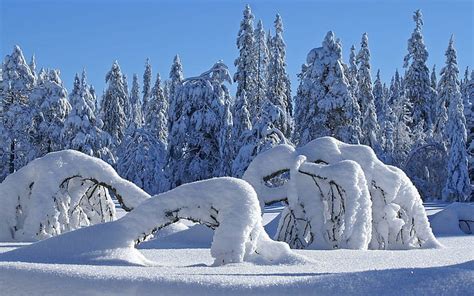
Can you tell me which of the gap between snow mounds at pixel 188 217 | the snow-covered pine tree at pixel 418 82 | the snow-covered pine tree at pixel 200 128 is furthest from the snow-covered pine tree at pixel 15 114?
the snow-covered pine tree at pixel 418 82

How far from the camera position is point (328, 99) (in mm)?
32438

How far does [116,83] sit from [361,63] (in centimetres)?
2253

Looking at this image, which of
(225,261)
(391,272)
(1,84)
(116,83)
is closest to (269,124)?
(1,84)

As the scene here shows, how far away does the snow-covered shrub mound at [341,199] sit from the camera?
1095 centimetres

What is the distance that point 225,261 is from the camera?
24.6ft

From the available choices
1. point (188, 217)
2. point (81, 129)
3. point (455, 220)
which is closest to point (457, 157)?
point (455, 220)

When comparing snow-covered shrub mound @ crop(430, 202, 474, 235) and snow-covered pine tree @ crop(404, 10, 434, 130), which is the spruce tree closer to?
snow-covered pine tree @ crop(404, 10, 434, 130)

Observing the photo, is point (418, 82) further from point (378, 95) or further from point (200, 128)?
point (200, 128)

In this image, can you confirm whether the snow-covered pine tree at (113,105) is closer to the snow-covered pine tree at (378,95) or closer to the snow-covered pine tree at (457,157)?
the snow-covered pine tree at (378,95)

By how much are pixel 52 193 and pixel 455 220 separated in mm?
11367

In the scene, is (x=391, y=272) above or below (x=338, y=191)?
below

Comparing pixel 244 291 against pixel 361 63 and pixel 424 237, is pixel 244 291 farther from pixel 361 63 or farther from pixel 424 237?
pixel 361 63

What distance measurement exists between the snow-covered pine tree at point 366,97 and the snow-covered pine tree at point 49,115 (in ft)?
68.0

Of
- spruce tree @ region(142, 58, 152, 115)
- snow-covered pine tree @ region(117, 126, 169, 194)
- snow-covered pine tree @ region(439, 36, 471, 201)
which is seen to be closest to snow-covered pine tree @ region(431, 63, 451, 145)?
snow-covered pine tree @ region(439, 36, 471, 201)
